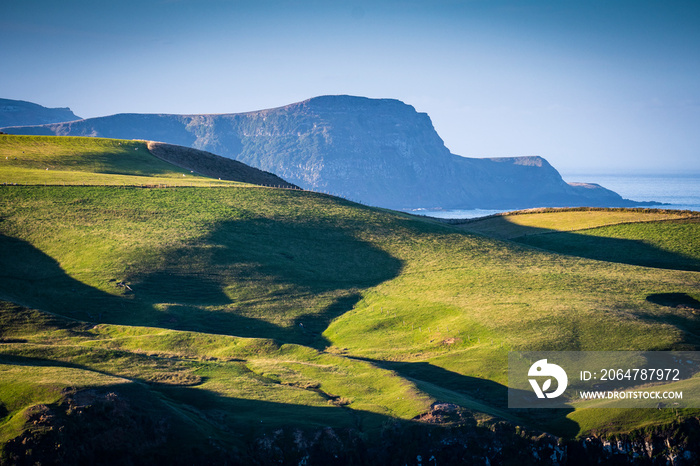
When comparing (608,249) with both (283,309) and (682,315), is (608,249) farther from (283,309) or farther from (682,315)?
(283,309)

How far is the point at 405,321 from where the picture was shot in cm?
5797

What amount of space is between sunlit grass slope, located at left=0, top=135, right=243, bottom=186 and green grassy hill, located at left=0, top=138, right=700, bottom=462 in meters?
3.34

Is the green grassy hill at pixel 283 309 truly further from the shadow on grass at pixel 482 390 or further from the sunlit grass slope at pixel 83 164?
the sunlit grass slope at pixel 83 164

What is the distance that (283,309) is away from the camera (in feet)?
201

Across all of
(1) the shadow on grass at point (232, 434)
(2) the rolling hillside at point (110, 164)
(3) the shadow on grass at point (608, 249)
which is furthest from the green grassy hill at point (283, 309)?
(2) the rolling hillside at point (110, 164)

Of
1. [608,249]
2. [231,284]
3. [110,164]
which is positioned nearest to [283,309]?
[231,284]

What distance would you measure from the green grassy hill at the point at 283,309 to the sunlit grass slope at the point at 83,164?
11.0 feet

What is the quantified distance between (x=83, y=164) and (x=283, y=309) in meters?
66.0

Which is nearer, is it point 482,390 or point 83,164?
point 482,390

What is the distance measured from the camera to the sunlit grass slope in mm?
90062

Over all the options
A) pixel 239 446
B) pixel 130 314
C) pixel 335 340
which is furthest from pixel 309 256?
pixel 239 446

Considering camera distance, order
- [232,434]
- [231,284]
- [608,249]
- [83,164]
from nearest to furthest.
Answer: [232,434] → [231,284] → [608,249] → [83,164]

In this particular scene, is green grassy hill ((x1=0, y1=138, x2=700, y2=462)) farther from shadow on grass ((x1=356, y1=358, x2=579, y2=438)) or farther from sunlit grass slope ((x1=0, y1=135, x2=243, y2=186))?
sunlit grass slope ((x1=0, y1=135, x2=243, y2=186))

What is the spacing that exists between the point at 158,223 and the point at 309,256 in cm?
2196
